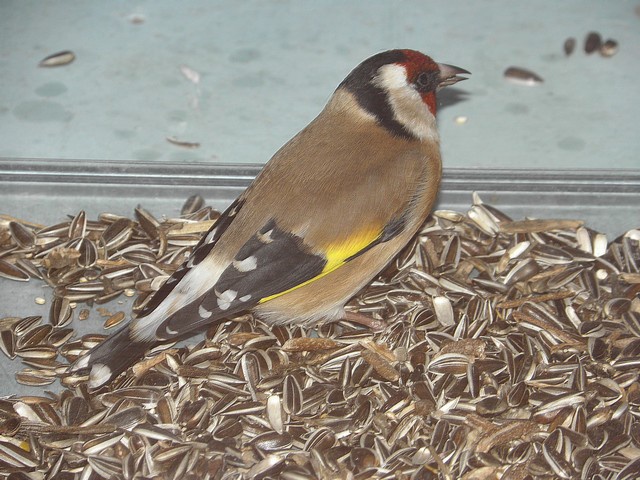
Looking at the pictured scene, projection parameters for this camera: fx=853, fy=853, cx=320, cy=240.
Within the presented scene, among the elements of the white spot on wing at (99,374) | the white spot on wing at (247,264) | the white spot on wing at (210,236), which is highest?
the white spot on wing at (247,264)

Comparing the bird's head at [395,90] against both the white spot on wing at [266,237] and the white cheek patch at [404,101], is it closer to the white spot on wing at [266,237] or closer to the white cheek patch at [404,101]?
the white cheek patch at [404,101]

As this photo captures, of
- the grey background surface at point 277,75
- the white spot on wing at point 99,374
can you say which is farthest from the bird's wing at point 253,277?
the grey background surface at point 277,75

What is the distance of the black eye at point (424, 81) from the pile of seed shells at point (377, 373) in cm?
50

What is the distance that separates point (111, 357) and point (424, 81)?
1.26 metres

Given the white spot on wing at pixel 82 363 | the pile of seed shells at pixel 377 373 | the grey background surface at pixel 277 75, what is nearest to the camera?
the pile of seed shells at pixel 377 373

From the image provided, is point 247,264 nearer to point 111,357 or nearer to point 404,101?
point 111,357

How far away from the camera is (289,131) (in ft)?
11.4

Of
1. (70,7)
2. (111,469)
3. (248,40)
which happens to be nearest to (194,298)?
(111,469)

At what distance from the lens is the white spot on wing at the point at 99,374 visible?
90.7 inches

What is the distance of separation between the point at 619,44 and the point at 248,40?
1.67m

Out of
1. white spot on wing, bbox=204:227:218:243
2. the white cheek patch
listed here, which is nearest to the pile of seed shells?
white spot on wing, bbox=204:227:218:243

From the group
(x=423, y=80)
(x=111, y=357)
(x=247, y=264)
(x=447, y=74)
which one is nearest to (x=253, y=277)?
(x=247, y=264)

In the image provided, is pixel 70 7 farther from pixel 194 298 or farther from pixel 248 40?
pixel 194 298

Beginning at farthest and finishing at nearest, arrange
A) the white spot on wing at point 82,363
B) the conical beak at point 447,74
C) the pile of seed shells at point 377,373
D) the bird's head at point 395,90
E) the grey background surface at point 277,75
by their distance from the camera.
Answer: the grey background surface at point 277,75 → the conical beak at point 447,74 → the bird's head at point 395,90 → the white spot on wing at point 82,363 → the pile of seed shells at point 377,373
